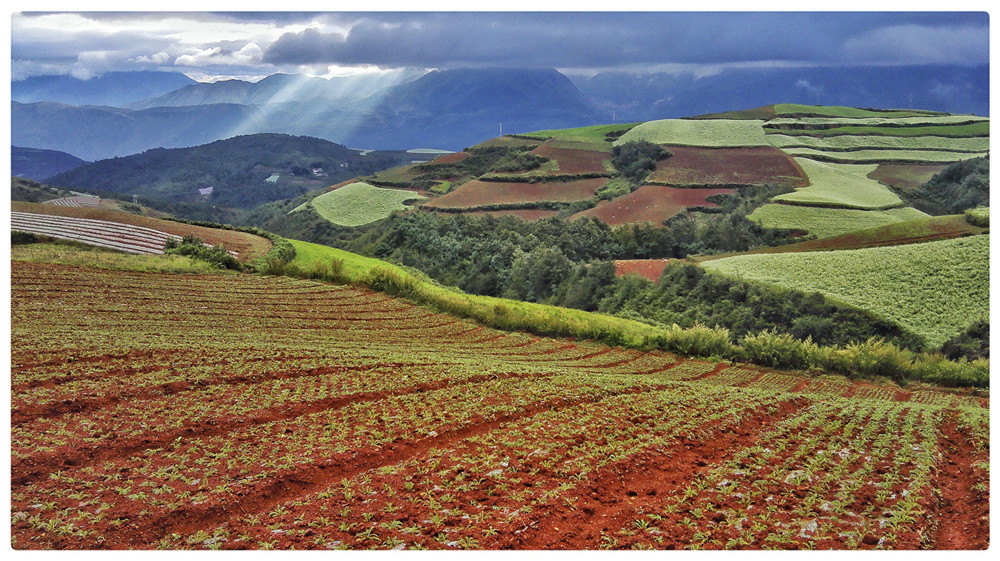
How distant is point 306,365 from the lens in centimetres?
1134

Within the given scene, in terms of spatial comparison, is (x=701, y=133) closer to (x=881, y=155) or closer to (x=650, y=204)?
(x=881, y=155)

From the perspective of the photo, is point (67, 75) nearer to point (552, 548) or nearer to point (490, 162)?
point (552, 548)

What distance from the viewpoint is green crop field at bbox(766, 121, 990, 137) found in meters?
56.9

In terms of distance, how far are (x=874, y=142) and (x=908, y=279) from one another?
46.7 metres

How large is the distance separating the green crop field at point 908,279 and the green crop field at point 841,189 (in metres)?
16.4

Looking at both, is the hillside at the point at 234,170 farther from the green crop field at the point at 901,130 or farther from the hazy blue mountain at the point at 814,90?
the green crop field at the point at 901,130

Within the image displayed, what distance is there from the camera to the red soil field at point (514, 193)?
A: 61.7m

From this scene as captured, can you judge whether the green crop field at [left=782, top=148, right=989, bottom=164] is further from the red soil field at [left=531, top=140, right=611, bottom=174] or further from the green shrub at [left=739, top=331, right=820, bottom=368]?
the green shrub at [left=739, top=331, right=820, bottom=368]

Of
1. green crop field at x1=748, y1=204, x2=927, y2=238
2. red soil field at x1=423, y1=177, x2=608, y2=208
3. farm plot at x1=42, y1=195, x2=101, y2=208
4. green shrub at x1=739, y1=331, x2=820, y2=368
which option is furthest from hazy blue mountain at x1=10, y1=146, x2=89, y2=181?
green shrub at x1=739, y1=331, x2=820, y2=368

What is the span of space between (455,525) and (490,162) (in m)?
75.2

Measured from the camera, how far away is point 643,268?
114 ft

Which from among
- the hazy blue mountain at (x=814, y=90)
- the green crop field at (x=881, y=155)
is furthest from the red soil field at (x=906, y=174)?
the hazy blue mountain at (x=814, y=90)

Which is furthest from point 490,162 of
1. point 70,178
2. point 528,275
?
point 70,178

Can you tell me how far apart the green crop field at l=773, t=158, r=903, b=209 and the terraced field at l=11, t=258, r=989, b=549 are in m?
35.4
